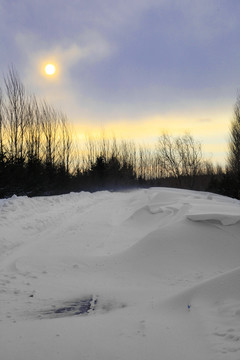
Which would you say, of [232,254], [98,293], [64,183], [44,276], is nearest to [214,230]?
[232,254]

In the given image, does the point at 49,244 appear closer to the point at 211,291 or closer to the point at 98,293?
the point at 98,293

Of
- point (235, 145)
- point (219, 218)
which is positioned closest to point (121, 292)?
point (219, 218)

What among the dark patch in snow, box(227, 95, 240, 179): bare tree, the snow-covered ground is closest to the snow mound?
the snow-covered ground

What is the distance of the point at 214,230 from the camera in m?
5.20

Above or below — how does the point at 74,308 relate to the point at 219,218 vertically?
below

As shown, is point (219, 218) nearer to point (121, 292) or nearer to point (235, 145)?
point (121, 292)

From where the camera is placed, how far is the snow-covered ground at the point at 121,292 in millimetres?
2160

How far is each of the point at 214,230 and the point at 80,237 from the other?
3.10 m

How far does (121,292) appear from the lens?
3.48 m

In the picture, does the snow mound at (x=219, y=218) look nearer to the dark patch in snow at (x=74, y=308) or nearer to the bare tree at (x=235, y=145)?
the dark patch in snow at (x=74, y=308)

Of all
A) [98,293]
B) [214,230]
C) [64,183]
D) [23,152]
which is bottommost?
[98,293]

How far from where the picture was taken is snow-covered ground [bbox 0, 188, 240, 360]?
2160mm

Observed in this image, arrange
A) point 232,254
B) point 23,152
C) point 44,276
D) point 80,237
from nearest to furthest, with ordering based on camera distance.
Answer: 1. point 44,276
2. point 232,254
3. point 80,237
4. point 23,152

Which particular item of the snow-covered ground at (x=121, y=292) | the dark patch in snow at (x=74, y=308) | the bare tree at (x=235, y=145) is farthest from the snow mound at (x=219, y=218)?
the bare tree at (x=235, y=145)
